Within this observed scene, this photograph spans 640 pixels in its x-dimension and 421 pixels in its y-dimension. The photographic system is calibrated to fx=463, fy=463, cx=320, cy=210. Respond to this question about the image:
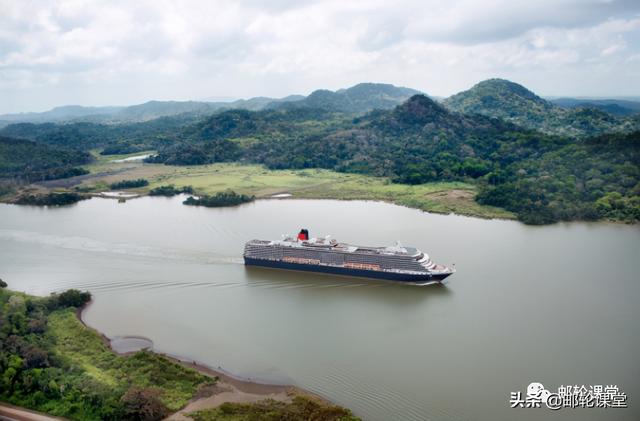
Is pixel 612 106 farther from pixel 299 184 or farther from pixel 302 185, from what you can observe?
pixel 302 185

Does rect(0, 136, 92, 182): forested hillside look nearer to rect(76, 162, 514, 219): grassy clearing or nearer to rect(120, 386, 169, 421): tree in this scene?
rect(76, 162, 514, 219): grassy clearing

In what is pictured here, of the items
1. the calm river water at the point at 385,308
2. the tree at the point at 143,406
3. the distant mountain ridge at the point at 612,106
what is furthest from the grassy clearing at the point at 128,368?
the distant mountain ridge at the point at 612,106

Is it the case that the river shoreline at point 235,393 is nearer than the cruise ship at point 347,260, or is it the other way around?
the river shoreline at point 235,393

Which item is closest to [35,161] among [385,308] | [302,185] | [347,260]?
[302,185]

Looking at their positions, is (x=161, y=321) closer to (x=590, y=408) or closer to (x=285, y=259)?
(x=285, y=259)

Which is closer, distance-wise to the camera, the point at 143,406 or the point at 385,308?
the point at 143,406

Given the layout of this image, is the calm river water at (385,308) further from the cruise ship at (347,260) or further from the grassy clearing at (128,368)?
the grassy clearing at (128,368)
